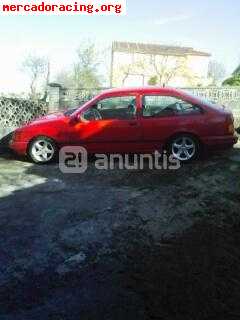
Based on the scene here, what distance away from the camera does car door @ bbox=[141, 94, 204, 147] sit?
967cm

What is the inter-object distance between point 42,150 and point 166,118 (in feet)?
9.23

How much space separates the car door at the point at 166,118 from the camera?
9.67 meters

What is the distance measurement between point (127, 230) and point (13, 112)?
25.6 ft

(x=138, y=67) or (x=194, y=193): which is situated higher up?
(x=138, y=67)

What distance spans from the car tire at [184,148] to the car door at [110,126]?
2.40 ft

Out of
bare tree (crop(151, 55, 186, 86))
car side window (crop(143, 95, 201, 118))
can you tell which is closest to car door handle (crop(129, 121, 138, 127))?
car side window (crop(143, 95, 201, 118))

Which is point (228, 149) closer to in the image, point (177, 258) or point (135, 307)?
point (177, 258)

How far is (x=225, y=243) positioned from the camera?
5836mm

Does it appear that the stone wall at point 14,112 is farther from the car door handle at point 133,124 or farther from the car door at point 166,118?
the car door at point 166,118

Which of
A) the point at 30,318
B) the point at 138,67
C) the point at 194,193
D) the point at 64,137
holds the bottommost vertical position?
the point at 30,318

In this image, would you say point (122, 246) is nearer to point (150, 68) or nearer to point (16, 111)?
point (16, 111)

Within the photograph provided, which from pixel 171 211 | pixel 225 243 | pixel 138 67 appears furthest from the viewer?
pixel 138 67

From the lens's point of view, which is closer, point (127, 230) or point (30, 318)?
point (30, 318)

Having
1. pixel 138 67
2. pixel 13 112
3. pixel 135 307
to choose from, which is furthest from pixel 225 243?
pixel 138 67
